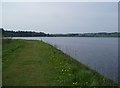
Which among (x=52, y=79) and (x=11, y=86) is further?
(x=52, y=79)

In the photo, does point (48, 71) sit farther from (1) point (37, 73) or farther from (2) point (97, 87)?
(2) point (97, 87)

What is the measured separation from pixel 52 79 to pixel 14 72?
2.90m

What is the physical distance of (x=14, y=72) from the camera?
12.7 metres

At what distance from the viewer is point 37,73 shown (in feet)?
40.9

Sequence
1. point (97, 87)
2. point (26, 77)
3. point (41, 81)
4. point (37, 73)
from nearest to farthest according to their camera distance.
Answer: point (97, 87), point (41, 81), point (26, 77), point (37, 73)

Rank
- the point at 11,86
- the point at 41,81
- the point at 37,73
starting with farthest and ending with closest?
the point at 37,73, the point at 41,81, the point at 11,86

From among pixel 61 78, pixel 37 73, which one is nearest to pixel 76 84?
pixel 61 78

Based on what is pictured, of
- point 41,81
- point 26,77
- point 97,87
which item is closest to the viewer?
point 97,87

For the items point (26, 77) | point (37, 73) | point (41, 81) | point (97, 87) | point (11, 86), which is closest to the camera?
point (97, 87)

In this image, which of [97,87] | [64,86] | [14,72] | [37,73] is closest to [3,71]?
[14,72]

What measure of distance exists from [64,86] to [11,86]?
2241 millimetres

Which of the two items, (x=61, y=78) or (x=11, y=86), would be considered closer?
(x=11, y=86)

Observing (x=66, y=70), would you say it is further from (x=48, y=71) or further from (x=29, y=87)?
(x=29, y=87)

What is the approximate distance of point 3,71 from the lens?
1308 cm
